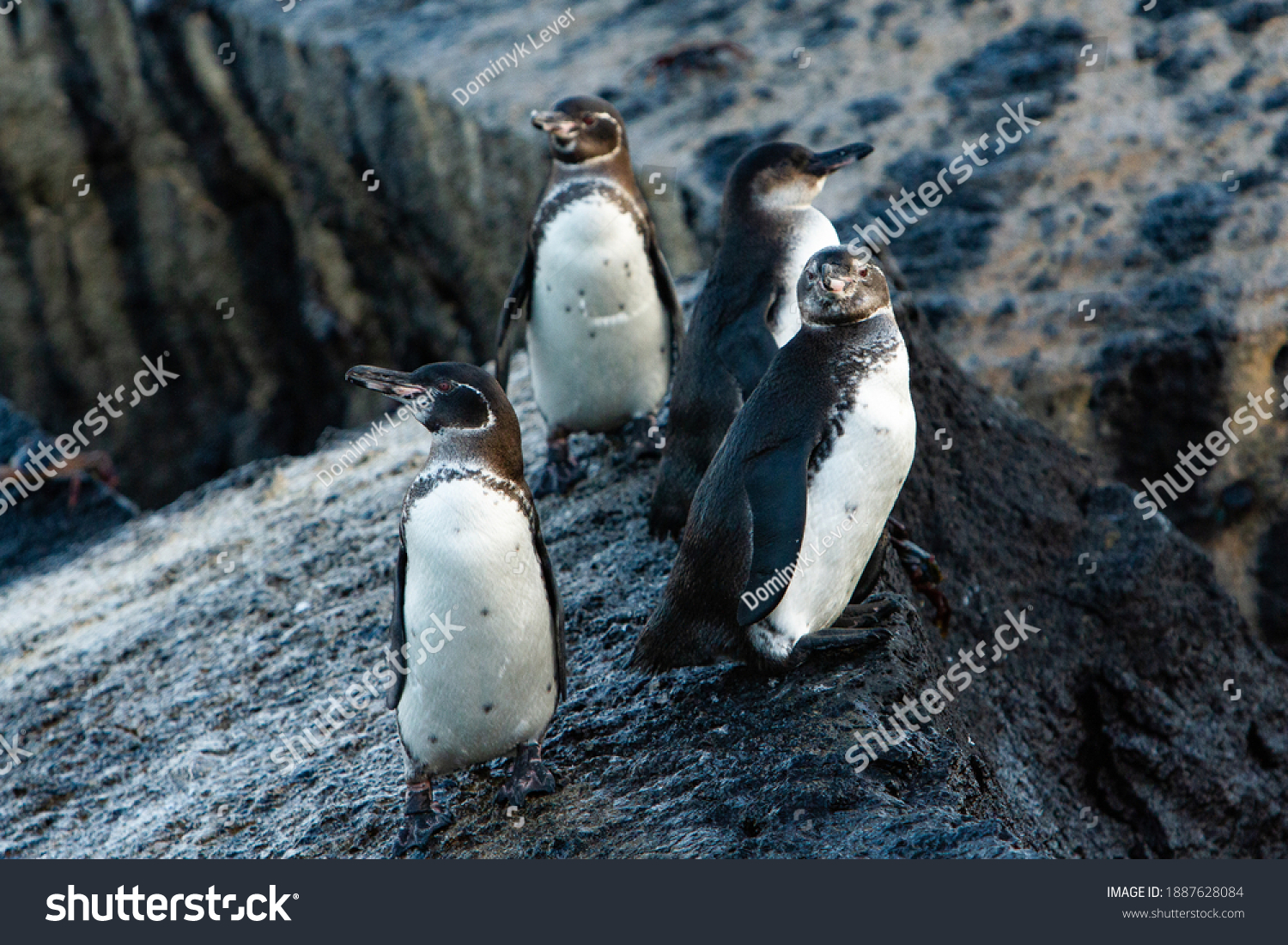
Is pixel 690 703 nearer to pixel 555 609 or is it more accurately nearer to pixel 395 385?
pixel 555 609

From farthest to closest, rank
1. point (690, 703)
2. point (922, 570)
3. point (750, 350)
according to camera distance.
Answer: point (922, 570), point (750, 350), point (690, 703)

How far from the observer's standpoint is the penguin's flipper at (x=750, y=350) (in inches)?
133

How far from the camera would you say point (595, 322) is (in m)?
4.23

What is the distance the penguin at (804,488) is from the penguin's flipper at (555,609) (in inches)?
9.8

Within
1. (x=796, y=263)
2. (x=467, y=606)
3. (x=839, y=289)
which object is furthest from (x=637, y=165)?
(x=467, y=606)

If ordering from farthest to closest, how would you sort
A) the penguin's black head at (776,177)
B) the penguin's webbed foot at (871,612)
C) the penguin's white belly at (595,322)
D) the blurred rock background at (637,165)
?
the blurred rock background at (637,165), the penguin's white belly at (595,322), the penguin's black head at (776,177), the penguin's webbed foot at (871,612)

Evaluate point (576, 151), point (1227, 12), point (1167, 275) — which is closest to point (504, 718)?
point (576, 151)

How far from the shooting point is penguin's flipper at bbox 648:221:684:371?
432 cm

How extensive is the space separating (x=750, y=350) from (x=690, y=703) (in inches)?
37.7

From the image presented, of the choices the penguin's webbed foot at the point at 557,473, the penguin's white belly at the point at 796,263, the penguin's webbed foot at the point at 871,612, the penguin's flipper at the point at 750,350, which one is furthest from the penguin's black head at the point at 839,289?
the penguin's webbed foot at the point at 557,473

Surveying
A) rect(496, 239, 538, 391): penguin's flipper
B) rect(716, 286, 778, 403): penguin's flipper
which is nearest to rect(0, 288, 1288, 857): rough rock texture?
rect(496, 239, 538, 391): penguin's flipper

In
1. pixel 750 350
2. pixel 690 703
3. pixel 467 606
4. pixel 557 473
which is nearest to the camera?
pixel 467 606

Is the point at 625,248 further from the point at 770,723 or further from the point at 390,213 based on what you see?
the point at 390,213

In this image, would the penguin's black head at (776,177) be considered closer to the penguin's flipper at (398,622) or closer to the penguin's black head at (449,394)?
the penguin's black head at (449,394)
